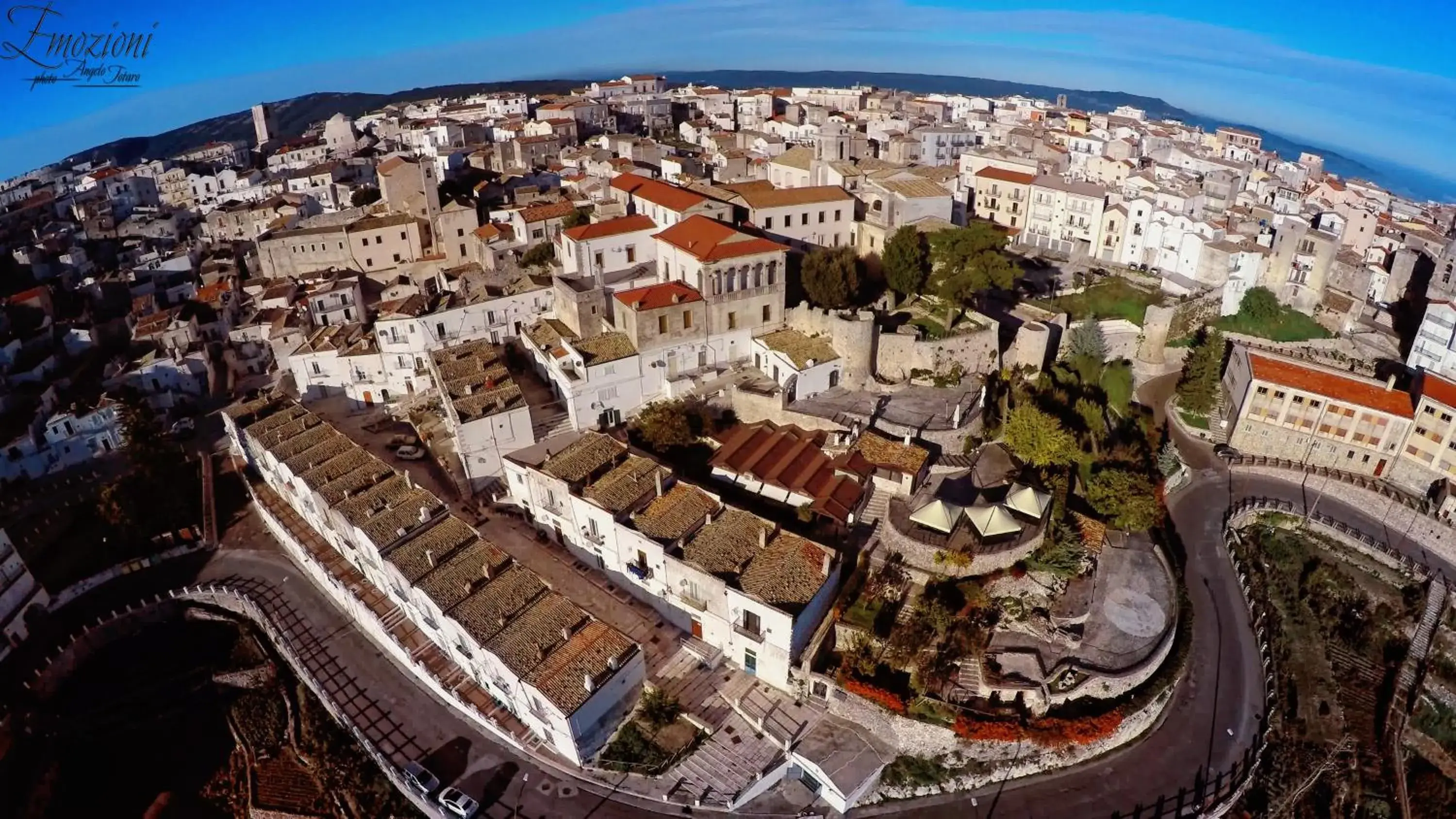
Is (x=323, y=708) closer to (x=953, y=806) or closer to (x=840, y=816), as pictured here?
(x=840, y=816)

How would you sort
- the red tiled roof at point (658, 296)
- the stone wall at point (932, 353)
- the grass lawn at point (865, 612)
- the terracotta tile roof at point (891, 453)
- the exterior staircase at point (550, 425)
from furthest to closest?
the stone wall at point (932, 353)
the exterior staircase at point (550, 425)
the red tiled roof at point (658, 296)
the terracotta tile roof at point (891, 453)
the grass lawn at point (865, 612)

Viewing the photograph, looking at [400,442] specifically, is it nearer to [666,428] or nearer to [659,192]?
[666,428]

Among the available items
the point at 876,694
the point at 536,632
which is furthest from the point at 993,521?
the point at 536,632

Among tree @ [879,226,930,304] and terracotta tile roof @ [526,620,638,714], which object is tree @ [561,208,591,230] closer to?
tree @ [879,226,930,304]

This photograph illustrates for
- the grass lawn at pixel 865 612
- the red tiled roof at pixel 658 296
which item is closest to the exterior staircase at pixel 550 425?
the red tiled roof at pixel 658 296

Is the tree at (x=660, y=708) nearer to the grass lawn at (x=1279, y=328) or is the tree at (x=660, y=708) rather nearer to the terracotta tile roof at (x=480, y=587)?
the terracotta tile roof at (x=480, y=587)
